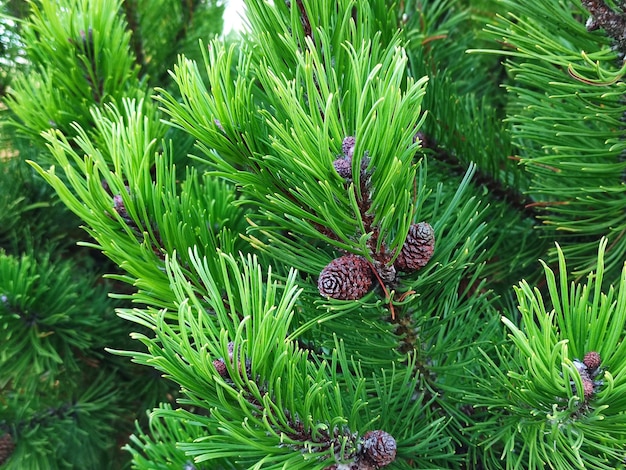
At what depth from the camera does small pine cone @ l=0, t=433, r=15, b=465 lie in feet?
1.88

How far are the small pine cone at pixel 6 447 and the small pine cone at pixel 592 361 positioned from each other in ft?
1.89

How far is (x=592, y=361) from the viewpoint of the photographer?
247mm

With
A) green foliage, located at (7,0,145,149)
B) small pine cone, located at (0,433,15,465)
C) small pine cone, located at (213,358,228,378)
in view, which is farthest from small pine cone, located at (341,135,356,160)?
small pine cone, located at (0,433,15,465)

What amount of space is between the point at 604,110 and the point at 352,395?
0.24m

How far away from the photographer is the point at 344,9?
1.02 feet

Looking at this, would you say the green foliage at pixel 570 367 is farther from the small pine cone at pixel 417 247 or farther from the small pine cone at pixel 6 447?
the small pine cone at pixel 6 447

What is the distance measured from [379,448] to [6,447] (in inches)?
18.6

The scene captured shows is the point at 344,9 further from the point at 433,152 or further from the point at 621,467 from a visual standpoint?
the point at 621,467

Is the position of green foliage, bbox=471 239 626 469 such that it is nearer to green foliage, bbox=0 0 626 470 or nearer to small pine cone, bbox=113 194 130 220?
green foliage, bbox=0 0 626 470

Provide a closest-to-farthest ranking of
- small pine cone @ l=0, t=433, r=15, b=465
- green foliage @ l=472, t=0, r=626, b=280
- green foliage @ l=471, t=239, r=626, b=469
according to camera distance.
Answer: green foliage @ l=471, t=239, r=626, b=469 → green foliage @ l=472, t=0, r=626, b=280 → small pine cone @ l=0, t=433, r=15, b=465

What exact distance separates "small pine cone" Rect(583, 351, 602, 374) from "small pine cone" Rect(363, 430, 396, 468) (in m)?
0.10

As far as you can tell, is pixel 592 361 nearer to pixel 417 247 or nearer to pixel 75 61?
pixel 417 247

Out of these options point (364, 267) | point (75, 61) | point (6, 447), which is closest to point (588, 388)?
point (364, 267)

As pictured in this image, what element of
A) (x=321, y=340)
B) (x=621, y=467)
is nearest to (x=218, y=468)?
(x=321, y=340)
